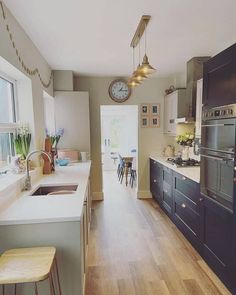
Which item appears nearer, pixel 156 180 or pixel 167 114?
pixel 156 180

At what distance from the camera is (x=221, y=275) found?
1994mm

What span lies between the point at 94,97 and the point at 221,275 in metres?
3.53

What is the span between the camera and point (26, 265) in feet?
3.99

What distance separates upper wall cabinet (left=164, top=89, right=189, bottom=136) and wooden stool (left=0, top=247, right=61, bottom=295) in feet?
10.1

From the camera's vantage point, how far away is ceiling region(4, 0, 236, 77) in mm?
1782

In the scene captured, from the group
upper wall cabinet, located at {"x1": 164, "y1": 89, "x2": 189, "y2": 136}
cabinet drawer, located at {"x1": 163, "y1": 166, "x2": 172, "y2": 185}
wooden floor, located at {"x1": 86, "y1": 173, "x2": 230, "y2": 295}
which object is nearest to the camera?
wooden floor, located at {"x1": 86, "y1": 173, "x2": 230, "y2": 295}

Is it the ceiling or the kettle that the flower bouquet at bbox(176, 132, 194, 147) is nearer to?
the kettle

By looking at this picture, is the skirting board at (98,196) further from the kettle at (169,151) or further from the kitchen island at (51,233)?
the kitchen island at (51,233)

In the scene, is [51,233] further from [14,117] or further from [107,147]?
[107,147]

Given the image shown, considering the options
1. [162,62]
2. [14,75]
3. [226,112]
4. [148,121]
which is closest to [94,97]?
[148,121]

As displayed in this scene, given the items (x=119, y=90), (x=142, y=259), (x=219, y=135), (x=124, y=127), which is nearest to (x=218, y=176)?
(x=219, y=135)

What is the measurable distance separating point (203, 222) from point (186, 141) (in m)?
1.63

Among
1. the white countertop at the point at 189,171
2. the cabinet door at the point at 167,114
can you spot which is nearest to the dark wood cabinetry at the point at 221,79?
the white countertop at the point at 189,171

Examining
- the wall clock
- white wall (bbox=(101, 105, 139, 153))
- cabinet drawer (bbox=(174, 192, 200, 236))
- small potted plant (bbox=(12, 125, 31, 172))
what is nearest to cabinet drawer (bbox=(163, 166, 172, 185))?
cabinet drawer (bbox=(174, 192, 200, 236))
